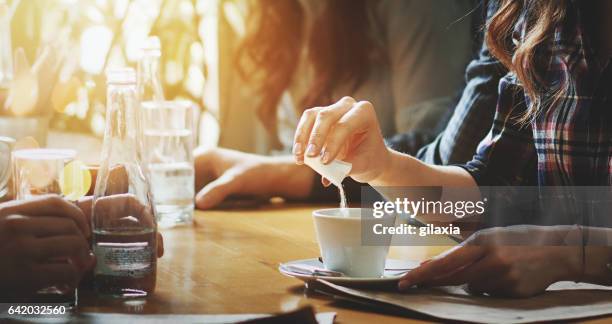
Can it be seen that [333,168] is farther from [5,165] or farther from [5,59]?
[5,59]

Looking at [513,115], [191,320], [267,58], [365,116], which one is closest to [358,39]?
[267,58]

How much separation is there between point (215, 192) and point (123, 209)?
0.82 meters

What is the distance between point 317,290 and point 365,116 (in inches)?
11.8

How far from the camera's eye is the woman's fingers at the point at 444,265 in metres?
0.89

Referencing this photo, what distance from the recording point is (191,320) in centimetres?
77

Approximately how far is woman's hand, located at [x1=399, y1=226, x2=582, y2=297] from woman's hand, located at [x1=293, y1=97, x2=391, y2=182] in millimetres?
205

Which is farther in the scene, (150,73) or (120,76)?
(150,73)

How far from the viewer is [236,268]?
106 cm

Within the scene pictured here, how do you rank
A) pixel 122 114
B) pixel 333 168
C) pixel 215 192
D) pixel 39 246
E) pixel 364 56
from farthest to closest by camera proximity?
pixel 364 56, pixel 215 192, pixel 333 168, pixel 122 114, pixel 39 246

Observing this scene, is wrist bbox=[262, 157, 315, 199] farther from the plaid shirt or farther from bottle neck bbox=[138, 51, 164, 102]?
the plaid shirt

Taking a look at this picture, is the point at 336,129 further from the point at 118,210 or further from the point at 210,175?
the point at 210,175

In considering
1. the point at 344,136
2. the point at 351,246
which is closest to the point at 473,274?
the point at 351,246

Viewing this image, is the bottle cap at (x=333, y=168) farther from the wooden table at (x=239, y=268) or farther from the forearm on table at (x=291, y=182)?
the forearm on table at (x=291, y=182)

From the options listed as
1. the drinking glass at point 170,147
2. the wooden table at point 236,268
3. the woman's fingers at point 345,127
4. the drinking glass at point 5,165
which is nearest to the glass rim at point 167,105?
the drinking glass at point 170,147
